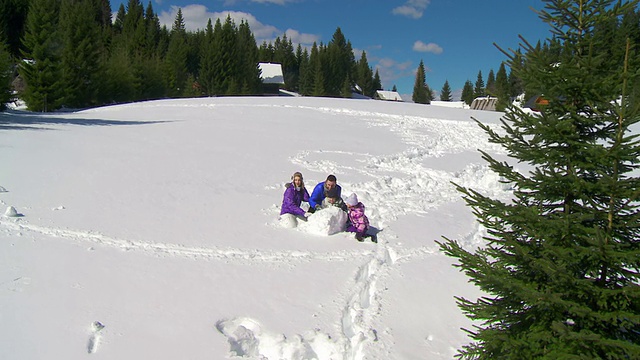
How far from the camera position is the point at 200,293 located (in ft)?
17.3

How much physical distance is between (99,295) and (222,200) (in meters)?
4.49

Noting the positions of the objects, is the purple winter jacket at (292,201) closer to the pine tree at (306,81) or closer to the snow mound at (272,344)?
the snow mound at (272,344)

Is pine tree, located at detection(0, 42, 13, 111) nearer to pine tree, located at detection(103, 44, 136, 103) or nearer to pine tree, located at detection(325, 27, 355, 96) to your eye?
pine tree, located at detection(103, 44, 136, 103)

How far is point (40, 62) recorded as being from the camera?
113ft

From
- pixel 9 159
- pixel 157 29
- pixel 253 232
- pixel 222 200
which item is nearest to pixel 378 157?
pixel 222 200

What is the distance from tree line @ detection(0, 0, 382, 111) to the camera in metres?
34.7

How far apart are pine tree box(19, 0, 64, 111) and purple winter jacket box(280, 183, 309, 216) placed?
1322 inches

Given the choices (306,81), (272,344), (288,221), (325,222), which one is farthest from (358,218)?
(306,81)

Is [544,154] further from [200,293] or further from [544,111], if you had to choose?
[200,293]

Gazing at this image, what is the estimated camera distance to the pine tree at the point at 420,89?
370ft

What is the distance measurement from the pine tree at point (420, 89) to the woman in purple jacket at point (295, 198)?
103749 mm

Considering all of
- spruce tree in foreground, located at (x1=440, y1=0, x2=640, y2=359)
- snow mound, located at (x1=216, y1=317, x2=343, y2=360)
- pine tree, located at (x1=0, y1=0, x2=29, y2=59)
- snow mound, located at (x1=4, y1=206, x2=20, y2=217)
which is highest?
pine tree, located at (x1=0, y1=0, x2=29, y2=59)

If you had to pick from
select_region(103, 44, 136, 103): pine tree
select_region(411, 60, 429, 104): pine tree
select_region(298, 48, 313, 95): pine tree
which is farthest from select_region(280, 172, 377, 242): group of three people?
select_region(411, 60, 429, 104): pine tree

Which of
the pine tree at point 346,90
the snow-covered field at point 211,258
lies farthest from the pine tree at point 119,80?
the pine tree at point 346,90
